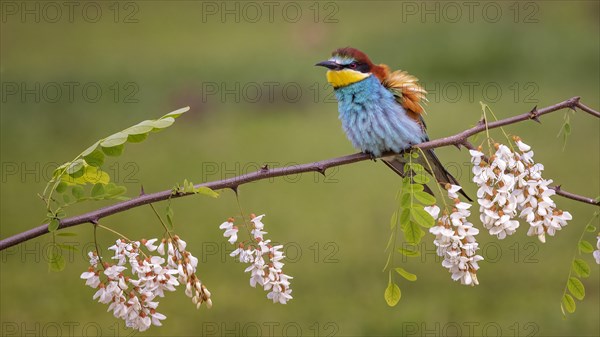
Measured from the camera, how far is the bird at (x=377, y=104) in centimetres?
236

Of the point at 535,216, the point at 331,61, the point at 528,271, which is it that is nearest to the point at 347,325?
the point at 528,271

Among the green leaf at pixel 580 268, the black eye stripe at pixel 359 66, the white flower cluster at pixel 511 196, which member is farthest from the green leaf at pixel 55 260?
the black eye stripe at pixel 359 66

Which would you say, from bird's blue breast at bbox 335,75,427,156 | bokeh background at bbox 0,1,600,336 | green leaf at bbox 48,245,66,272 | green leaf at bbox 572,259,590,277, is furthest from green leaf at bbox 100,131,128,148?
bokeh background at bbox 0,1,600,336

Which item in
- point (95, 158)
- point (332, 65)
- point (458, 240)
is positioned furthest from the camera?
point (332, 65)

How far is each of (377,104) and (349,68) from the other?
0.46 feet

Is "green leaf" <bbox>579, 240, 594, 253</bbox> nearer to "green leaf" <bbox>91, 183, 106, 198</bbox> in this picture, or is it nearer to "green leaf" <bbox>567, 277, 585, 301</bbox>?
"green leaf" <bbox>567, 277, 585, 301</bbox>

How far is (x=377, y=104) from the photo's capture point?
2.42 m

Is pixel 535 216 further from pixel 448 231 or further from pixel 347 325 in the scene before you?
pixel 347 325

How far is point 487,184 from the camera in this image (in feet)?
4.78

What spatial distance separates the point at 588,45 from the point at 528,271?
10.7ft

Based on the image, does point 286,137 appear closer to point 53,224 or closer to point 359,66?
point 359,66

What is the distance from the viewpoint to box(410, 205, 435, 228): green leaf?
1.49 m

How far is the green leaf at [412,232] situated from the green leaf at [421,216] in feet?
0.04

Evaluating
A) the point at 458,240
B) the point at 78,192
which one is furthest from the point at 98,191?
the point at 458,240
